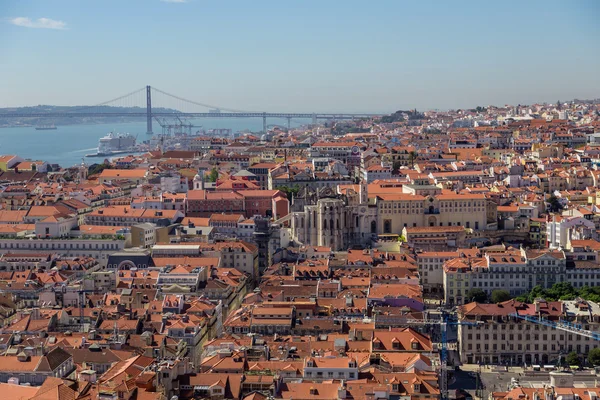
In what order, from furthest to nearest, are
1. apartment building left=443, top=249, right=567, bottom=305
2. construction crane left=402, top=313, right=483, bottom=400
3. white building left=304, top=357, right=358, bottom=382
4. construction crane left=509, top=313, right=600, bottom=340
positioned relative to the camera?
apartment building left=443, top=249, right=567, bottom=305 < construction crane left=509, top=313, right=600, bottom=340 < construction crane left=402, top=313, right=483, bottom=400 < white building left=304, top=357, right=358, bottom=382

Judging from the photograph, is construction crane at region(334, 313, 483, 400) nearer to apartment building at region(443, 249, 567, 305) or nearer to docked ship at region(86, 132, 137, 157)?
apartment building at region(443, 249, 567, 305)

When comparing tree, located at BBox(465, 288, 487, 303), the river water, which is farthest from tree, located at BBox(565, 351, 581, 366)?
the river water

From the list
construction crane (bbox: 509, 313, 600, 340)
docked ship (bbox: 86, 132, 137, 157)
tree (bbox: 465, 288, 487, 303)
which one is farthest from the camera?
docked ship (bbox: 86, 132, 137, 157)

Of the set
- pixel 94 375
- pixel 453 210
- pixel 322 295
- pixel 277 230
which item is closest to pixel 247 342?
pixel 94 375

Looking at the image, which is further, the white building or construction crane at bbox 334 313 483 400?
construction crane at bbox 334 313 483 400

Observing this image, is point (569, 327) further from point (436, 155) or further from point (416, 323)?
point (436, 155)

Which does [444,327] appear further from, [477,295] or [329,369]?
[329,369]

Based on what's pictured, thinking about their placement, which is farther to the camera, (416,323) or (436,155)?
(436,155)
